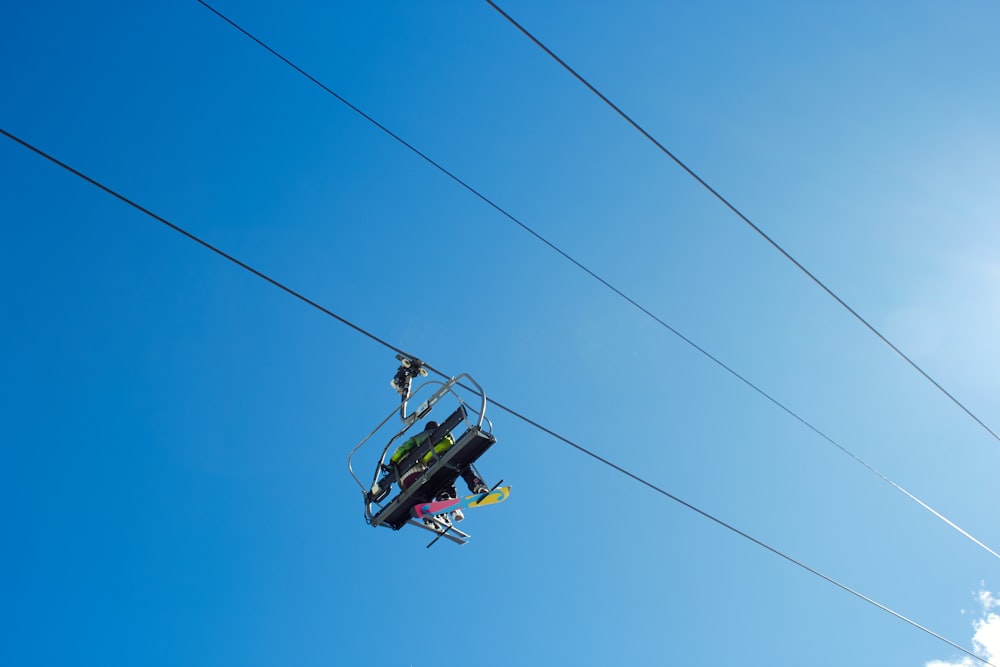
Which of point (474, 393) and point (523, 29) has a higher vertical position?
point (523, 29)

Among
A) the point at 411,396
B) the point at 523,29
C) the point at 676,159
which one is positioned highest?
the point at 523,29

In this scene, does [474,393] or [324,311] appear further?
[474,393]

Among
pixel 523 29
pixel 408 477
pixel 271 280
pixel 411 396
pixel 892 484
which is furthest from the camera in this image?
pixel 892 484

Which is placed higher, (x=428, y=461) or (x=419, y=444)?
(x=419, y=444)

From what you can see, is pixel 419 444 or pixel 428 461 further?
pixel 419 444

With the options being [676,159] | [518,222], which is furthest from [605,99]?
[518,222]

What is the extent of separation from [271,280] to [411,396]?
2.42 m

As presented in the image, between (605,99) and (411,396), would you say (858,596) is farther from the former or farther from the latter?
(605,99)

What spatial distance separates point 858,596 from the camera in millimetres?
8617

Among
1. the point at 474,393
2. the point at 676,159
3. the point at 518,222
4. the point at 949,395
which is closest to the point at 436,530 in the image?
the point at 474,393

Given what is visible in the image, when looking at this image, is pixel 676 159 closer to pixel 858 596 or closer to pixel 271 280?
pixel 271 280

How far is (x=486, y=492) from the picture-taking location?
698 centimetres

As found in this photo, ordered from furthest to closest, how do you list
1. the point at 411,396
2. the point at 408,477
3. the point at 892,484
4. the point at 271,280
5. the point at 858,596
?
1. the point at 892,484
2. the point at 858,596
3. the point at 411,396
4. the point at 408,477
5. the point at 271,280

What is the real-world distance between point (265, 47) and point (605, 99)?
123 inches
